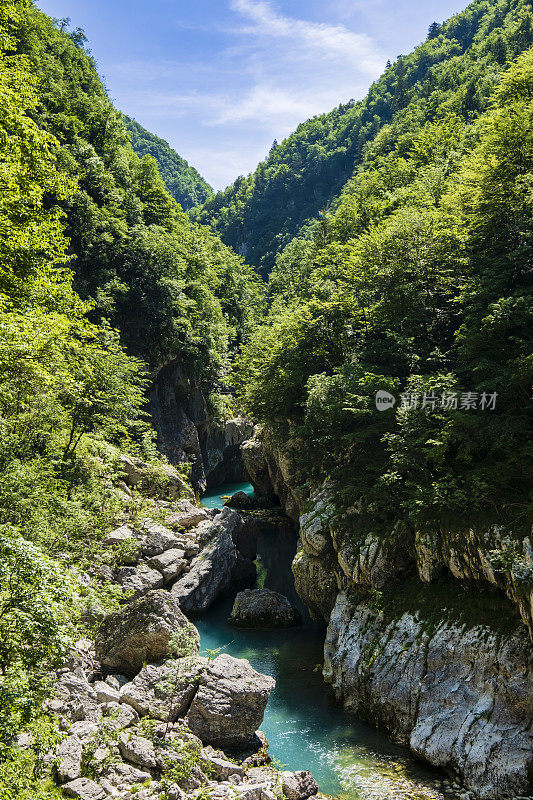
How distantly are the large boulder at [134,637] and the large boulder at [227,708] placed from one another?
149 centimetres

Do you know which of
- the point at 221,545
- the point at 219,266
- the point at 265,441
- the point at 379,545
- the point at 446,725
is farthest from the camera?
the point at 219,266

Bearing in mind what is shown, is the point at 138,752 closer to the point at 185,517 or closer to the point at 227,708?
the point at 227,708

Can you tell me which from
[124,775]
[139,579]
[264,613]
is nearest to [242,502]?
[264,613]

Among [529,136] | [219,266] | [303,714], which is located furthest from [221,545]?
[219,266]

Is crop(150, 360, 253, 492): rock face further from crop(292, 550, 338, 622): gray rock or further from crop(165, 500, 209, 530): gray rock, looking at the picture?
crop(292, 550, 338, 622): gray rock

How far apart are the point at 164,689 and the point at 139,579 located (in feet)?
20.1

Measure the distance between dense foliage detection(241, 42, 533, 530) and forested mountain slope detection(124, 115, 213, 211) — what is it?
142 meters

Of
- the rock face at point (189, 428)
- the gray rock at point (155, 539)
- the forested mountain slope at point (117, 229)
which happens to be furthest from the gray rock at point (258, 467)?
the gray rock at point (155, 539)

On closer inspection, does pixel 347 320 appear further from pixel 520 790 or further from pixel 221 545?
pixel 520 790

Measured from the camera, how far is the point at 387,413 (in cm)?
1814

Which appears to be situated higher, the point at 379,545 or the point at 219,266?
Result: the point at 219,266

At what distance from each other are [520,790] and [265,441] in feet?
84.7

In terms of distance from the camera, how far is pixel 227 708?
1298 cm

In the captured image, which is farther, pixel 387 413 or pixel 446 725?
pixel 387 413
